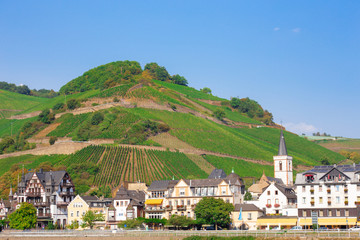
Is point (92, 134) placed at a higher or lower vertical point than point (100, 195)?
higher

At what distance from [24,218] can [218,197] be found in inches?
1264

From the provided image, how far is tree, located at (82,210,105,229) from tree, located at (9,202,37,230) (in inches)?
339

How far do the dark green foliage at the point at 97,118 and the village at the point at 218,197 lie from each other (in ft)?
163

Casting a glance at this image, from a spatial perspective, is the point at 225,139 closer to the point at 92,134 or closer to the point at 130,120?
the point at 130,120

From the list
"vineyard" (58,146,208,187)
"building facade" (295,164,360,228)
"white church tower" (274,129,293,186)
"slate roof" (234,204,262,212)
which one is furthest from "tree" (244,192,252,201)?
"white church tower" (274,129,293,186)

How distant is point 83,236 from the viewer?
85500mm

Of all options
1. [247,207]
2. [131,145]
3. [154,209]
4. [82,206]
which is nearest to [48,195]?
[82,206]

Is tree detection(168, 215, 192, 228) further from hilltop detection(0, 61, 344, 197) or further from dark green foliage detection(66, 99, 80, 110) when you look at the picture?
dark green foliage detection(66, 99, 80, 110)

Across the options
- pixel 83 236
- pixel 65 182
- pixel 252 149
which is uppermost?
pixel 252 149

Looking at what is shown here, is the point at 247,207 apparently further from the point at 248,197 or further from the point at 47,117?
the point at 47,117

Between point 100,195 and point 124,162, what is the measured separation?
2228 centimetres

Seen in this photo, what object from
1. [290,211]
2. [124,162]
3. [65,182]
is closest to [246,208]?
[290,211]

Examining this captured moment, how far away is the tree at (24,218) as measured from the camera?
9718 centimetres

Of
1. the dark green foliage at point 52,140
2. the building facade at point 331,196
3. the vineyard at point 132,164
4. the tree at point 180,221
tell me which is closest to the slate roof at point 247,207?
the building facade at point 331,196
